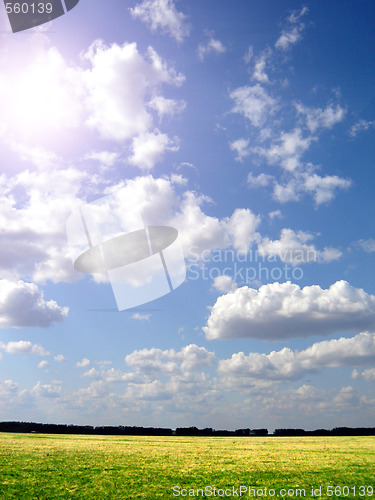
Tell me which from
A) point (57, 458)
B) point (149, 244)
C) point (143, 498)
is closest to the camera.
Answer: point (143, 498)

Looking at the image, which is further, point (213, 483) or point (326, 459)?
point (326, 459)

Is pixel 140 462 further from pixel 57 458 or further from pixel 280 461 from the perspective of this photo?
pixel 280 461

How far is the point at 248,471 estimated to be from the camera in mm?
34406

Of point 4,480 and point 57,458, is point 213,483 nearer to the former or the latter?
point 4,480

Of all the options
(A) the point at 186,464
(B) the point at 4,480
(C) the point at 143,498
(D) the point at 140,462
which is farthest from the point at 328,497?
(B) the point at 4,480

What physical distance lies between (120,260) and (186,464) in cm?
2232

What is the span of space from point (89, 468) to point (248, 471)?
1476 cm

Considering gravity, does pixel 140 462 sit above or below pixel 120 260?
below

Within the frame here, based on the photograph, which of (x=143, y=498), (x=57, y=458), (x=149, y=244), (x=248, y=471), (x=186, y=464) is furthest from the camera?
(x=149, y=244)

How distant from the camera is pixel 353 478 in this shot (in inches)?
1233

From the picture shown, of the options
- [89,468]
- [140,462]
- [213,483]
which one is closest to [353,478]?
[213,483]

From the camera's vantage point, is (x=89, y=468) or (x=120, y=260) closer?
(x=89, y=468)

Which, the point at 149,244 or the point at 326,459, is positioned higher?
the point at 149,244

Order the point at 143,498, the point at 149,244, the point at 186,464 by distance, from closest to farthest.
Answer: the point at 143,498, the point at 186,464, the point at 149,244
